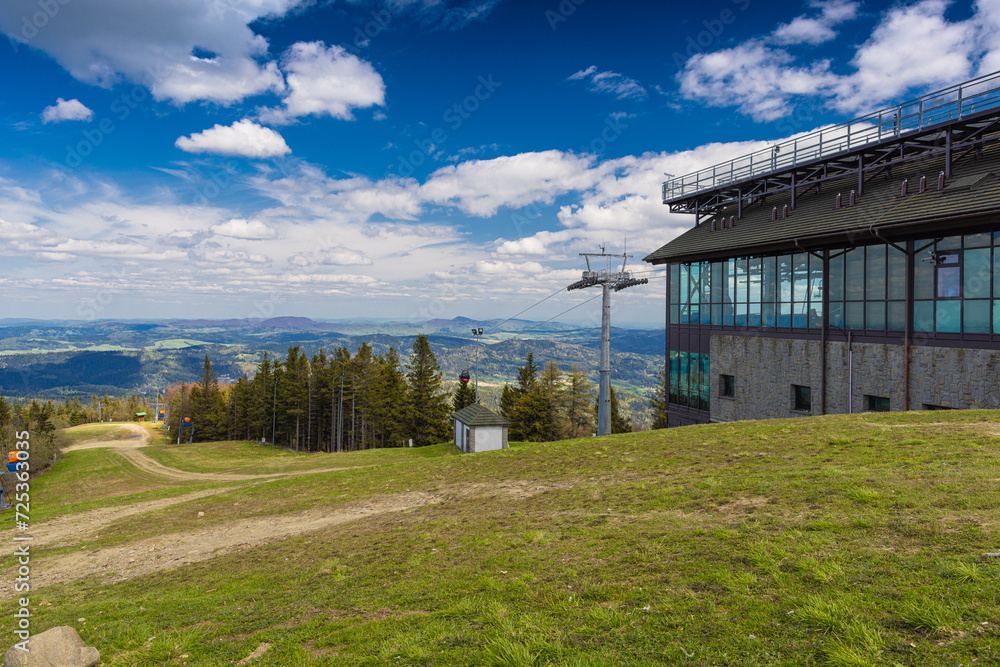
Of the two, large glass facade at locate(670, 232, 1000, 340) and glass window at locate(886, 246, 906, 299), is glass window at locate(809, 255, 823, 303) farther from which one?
glass window at locate(886, 246, 906, 299)

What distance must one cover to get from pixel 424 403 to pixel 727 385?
125 feet

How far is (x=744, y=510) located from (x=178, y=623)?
11200mm

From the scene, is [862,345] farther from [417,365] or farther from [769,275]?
[417,365]

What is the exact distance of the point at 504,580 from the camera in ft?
26.8

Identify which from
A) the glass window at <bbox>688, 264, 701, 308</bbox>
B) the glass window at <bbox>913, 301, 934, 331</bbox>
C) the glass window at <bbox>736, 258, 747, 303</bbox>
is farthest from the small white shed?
the glass window at <bbox>913, 301, 934, 331</bbox>

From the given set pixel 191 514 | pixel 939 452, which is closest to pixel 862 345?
pixel 939 452

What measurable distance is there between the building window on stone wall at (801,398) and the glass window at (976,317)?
7.98m

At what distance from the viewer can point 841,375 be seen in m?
25.1

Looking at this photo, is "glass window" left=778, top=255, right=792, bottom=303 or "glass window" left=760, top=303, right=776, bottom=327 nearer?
"glass window" left=778, top=255, right=792, bottom=303

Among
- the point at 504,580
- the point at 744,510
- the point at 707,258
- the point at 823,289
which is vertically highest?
the point at 707,258

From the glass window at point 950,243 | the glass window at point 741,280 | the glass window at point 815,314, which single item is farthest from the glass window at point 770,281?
the glass window at point 950,243

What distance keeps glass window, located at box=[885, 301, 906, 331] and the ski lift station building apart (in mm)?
63

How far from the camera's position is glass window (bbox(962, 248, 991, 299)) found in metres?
19.8

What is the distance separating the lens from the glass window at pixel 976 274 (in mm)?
19781
